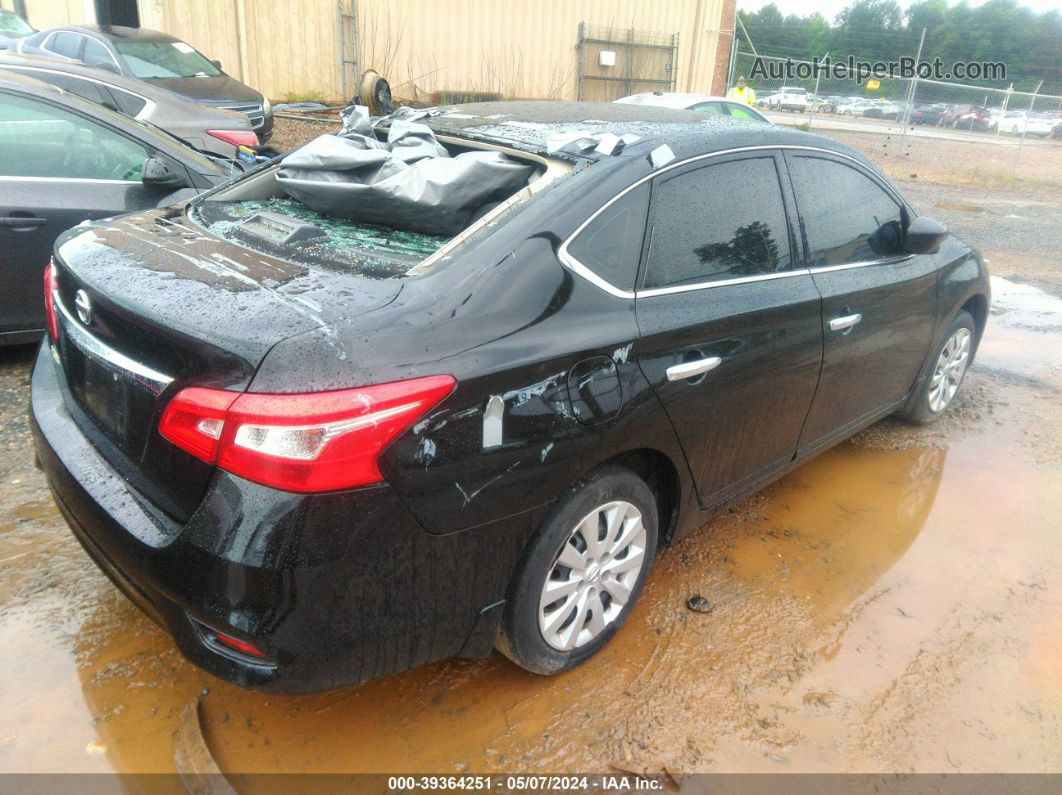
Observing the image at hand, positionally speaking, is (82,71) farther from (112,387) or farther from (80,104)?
(112,387)

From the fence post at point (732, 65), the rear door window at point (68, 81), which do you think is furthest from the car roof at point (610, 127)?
the fence post at point (732, 65)

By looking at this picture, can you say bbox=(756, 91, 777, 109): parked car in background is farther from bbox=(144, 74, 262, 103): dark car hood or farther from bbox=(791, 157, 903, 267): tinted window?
bbox=(791, 157, 903, 267): tinted window

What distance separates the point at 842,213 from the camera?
3.32m

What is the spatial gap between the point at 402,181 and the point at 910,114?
2877 centimetres

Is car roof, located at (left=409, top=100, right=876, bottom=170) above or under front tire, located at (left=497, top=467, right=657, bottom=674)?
above

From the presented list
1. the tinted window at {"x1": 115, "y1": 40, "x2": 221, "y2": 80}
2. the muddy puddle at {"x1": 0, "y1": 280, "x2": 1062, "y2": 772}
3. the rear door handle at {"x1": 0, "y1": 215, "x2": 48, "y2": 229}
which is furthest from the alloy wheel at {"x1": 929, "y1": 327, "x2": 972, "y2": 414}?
the tinted window at {"x1": 115, "y1": 40, "x2": 221, "y2": 80}

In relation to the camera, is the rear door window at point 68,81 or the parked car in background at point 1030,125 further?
the parked car in background at point 1030,125

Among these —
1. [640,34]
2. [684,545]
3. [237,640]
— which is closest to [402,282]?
[237,640]

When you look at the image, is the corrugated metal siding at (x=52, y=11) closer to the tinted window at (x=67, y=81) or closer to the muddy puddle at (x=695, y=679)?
the tinted window at (x=67, y=81)

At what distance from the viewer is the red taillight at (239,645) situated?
1858mm

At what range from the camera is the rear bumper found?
1.78 m

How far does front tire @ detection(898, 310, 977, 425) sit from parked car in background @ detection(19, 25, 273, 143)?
8.71 meters

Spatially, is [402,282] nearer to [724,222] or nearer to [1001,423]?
[724,222]

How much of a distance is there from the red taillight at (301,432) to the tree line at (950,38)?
51777 mm
